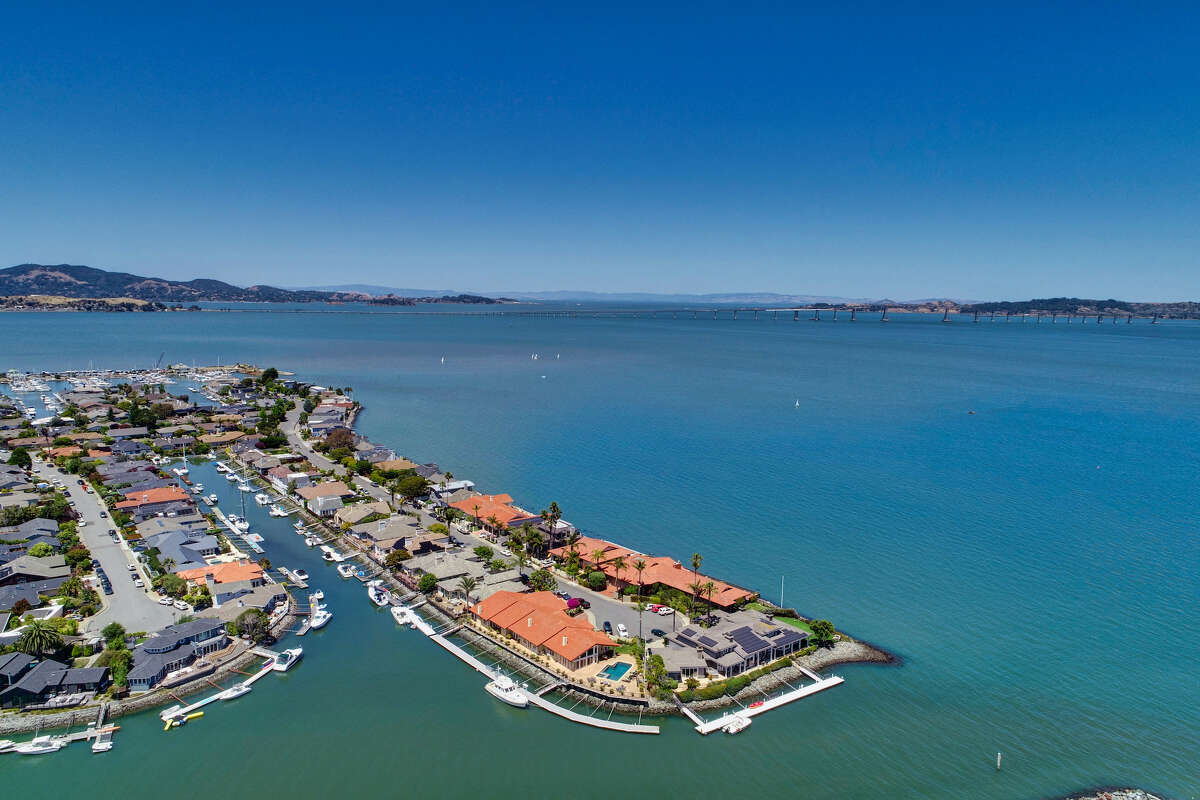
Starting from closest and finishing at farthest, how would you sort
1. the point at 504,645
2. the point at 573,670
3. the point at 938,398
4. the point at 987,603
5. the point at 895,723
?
1. the point at 895,723
2. the point at 573,670
3. the point at 504,645
4. the point at 987,603
5. the point at 938,398

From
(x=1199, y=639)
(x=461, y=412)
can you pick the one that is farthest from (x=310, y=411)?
(x=1199, y=639)

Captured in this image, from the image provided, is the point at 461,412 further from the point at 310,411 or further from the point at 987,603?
the point at 987,603

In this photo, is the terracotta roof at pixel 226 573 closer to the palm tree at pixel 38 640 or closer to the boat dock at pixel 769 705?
the palm tree at pixel 38 640

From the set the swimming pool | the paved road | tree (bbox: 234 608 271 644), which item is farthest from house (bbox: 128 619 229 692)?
the swimming pool

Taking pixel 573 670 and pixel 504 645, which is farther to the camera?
pixel 504 645

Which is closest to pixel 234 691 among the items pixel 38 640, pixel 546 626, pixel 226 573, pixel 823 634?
pixel 38 640

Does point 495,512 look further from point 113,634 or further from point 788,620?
point 113,634
